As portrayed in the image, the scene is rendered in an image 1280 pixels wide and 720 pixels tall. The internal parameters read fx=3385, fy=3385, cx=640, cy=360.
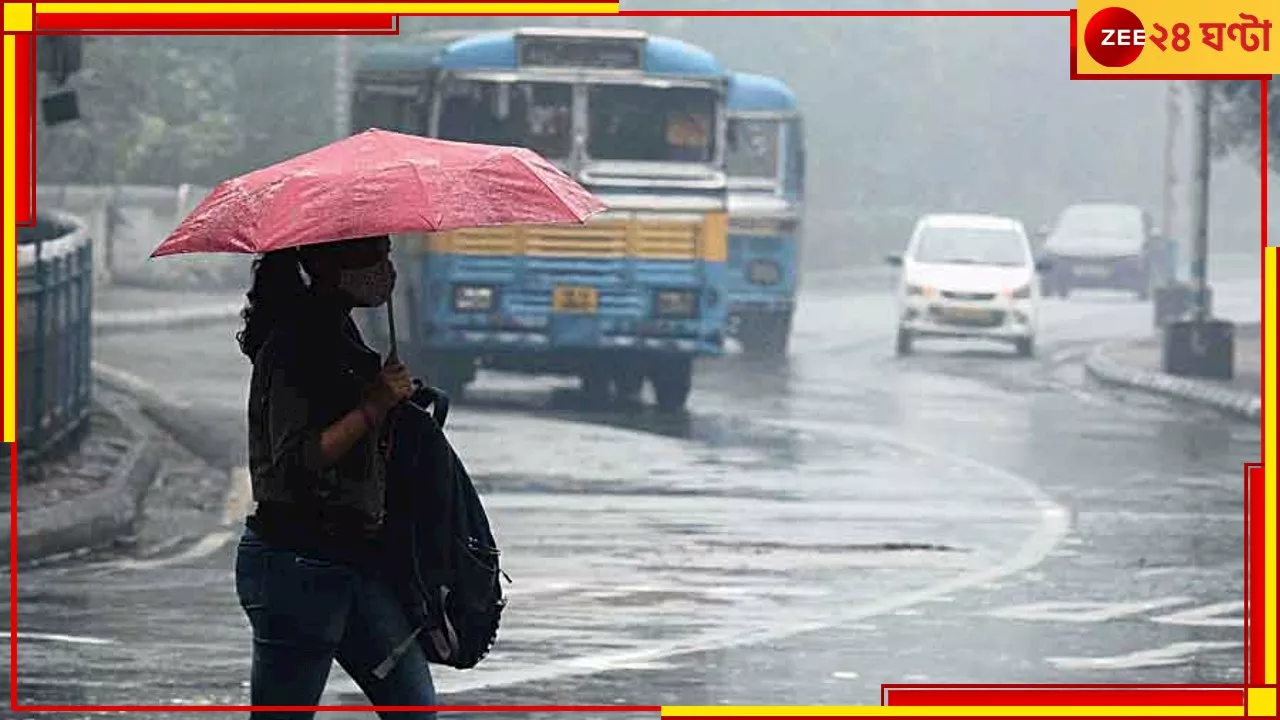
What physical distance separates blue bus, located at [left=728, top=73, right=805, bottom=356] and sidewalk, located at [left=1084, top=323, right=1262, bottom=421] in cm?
332

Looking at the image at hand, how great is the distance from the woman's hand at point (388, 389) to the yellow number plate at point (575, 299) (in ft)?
56.3

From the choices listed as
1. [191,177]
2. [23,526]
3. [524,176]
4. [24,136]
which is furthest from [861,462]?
[191,177]

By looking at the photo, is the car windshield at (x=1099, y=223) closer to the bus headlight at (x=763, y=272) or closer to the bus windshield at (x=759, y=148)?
the bus windshield at (x=759, y=148)

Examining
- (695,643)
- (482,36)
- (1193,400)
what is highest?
(482,36)

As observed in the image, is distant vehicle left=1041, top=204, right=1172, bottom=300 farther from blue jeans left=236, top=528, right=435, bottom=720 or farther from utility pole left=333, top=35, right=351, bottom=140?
blue jeans left=236, top=528, right=435, bottom=720

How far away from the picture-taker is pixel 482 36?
22.3 meters

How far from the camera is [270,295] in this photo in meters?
6.45

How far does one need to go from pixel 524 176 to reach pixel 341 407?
0.74 metres

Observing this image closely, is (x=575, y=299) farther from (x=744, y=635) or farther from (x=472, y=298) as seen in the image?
(x=744, y=635)

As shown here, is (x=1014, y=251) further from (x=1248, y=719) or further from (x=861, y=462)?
(x=1248, y=719)

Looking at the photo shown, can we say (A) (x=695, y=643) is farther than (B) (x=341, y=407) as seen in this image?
Yes

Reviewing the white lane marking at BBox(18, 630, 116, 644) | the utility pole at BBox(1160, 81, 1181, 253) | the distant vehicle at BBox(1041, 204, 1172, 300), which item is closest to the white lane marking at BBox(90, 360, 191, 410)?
the white lane marking at BBox(18, 630, 116, 644)

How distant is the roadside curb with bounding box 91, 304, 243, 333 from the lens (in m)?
36.8

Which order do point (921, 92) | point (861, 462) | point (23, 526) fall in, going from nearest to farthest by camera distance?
1. point (23, 526)
2. point (861, 462)
3. point (921, 92)
